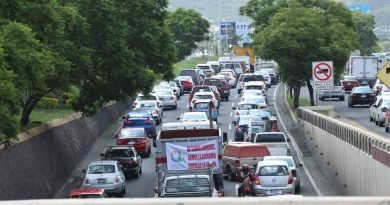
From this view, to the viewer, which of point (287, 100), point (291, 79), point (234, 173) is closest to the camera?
point (234, 173)

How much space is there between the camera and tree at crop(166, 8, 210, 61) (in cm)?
13262

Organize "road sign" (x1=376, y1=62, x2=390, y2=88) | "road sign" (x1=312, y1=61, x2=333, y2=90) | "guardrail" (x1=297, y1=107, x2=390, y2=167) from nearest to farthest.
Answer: "road sign" (x1=376, y1=62, x2=390, y2=88) → "guardrail" (x1=297, y1=107, x2=390, y2=167) → "road sign" (x1=312, y1=61, x2=333, y2=90)

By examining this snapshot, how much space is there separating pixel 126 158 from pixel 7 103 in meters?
14.2

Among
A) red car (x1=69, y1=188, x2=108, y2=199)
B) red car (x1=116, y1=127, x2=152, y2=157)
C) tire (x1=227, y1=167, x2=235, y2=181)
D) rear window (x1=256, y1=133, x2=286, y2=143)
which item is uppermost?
red car (x1=69, y1=188, x2=108, y2=199)

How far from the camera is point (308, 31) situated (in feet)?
214

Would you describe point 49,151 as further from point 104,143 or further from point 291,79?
point 291,79

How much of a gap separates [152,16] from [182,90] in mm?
37343

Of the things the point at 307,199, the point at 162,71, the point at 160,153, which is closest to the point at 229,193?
the point at 160,153

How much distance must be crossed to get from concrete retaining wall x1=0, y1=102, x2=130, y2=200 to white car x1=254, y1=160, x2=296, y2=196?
22.9 ft

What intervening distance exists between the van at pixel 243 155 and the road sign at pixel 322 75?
658cm

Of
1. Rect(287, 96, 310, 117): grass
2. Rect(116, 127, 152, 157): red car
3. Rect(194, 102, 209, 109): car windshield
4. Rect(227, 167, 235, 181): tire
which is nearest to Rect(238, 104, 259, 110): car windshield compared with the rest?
Rect(194, 102, 209, 109): car windshield

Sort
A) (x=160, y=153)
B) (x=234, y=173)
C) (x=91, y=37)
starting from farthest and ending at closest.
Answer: (x=91, y=37)
(x=234, y=173)
(x=160, y=153)

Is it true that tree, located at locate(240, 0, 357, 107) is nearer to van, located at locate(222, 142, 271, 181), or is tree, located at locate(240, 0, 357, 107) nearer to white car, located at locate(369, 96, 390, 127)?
white car, located at locate(369, 96, 390, 127)

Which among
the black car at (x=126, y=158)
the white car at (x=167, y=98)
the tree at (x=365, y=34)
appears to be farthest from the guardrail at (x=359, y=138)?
the tree at (x=365, y=34)
